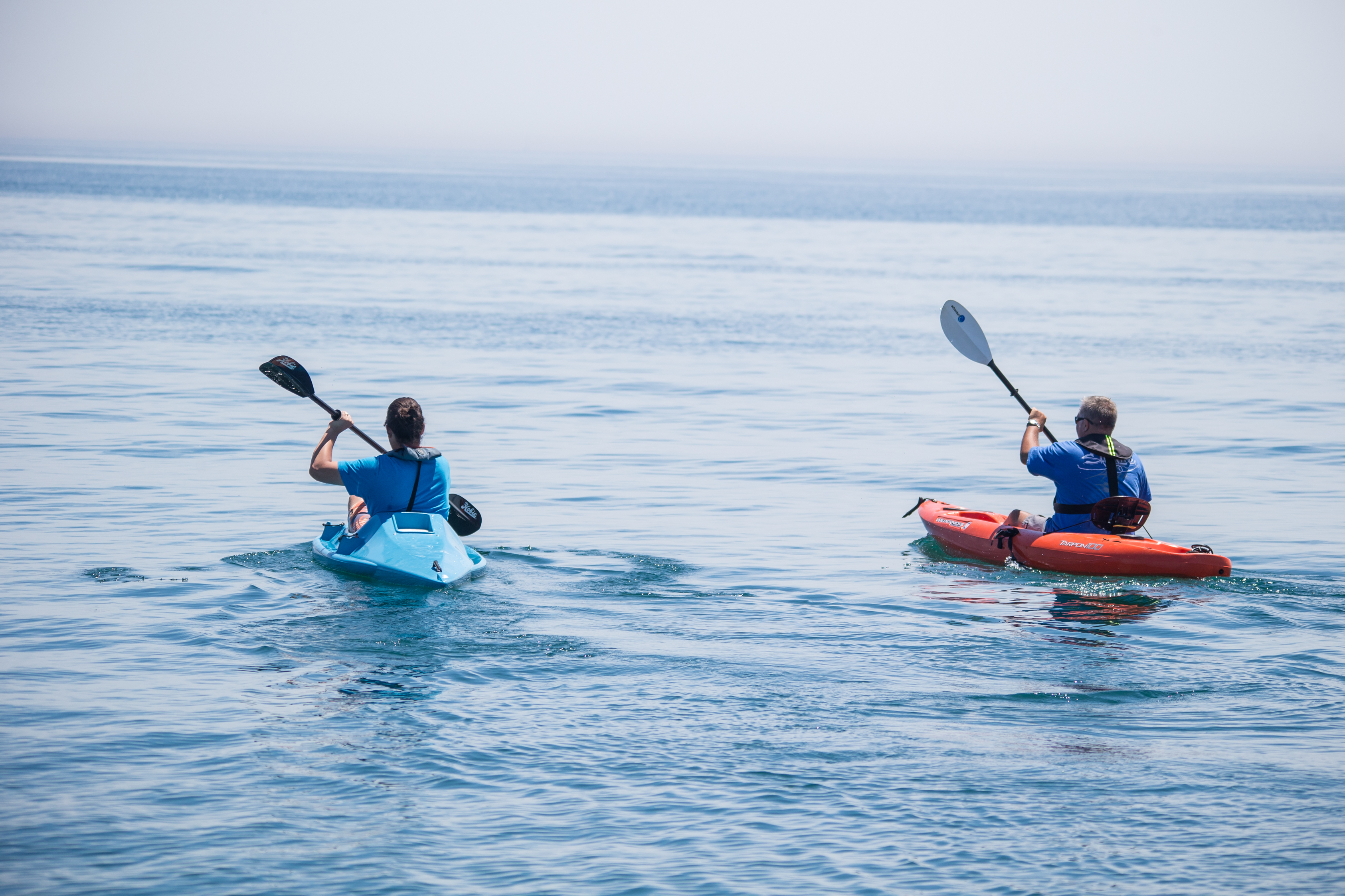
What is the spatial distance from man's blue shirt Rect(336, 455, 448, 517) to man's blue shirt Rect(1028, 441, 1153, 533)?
14.2ft

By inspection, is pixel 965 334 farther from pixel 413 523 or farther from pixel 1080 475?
pixel 413 523

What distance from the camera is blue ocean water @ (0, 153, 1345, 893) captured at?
617cm

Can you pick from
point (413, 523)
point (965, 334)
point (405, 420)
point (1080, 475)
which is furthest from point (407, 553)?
point (965, 334)

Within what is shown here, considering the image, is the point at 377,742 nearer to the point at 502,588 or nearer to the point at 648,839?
the point at 648,839

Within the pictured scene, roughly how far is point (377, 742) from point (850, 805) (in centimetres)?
238

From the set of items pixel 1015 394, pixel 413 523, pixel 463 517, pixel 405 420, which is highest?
pixel 1015 394

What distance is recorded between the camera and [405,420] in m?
9.68

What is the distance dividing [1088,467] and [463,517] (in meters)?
4.89

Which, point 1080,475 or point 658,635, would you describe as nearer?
point 658,635

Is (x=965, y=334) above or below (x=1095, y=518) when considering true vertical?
above

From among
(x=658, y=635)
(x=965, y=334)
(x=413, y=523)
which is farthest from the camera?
(x=965, y=334)

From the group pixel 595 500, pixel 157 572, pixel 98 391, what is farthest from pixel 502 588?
pixel 98 391

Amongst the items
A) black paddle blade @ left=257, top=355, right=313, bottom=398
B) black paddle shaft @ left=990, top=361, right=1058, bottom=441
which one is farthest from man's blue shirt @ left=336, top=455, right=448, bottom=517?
black paddle shaft @ left=990, top=361, right=1058, bottom=441

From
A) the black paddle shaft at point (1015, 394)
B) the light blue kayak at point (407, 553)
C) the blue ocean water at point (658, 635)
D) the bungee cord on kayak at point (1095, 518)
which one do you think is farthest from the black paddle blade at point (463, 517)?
the black paddle shaft at point (1015, 394)
